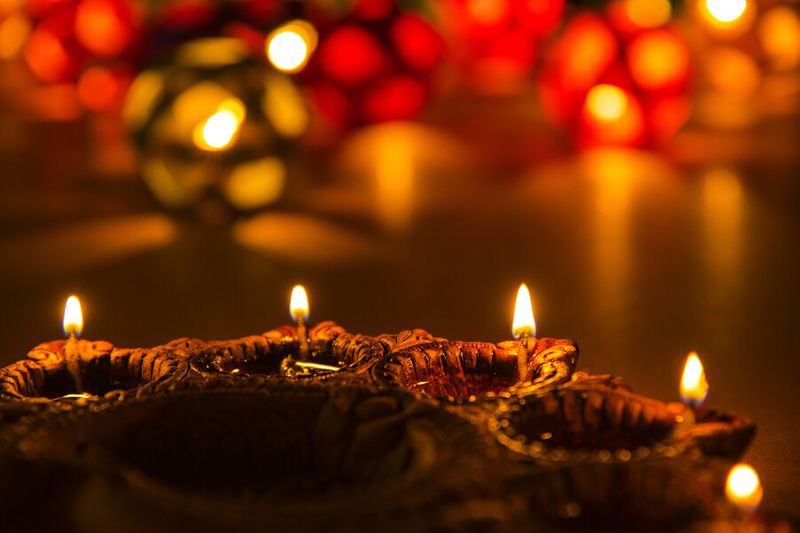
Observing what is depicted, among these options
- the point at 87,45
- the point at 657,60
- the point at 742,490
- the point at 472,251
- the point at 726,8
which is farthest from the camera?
the point at 87,45

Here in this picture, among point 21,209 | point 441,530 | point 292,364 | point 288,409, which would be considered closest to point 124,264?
point 21,209

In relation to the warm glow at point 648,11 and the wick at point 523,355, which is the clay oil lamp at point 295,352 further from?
the warm glow at point 648,11

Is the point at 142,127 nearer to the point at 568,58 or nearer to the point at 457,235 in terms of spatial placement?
the point at 457,235

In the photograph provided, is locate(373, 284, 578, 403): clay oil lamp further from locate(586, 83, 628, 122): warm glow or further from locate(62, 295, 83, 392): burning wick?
locate(586, 83, 628, 122): warm glow

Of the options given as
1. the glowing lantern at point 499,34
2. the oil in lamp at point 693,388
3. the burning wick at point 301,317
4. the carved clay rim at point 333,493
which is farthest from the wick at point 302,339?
the glowing lantern at point 499,34

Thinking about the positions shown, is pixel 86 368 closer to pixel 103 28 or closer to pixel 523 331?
pixel 523 331

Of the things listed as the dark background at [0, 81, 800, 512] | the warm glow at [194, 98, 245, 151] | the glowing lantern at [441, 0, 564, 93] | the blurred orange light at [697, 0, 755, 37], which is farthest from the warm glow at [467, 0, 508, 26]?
the warm glow at [194, 98, 245, 151]

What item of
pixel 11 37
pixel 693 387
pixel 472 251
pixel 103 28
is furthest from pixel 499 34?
pixel 693 387
